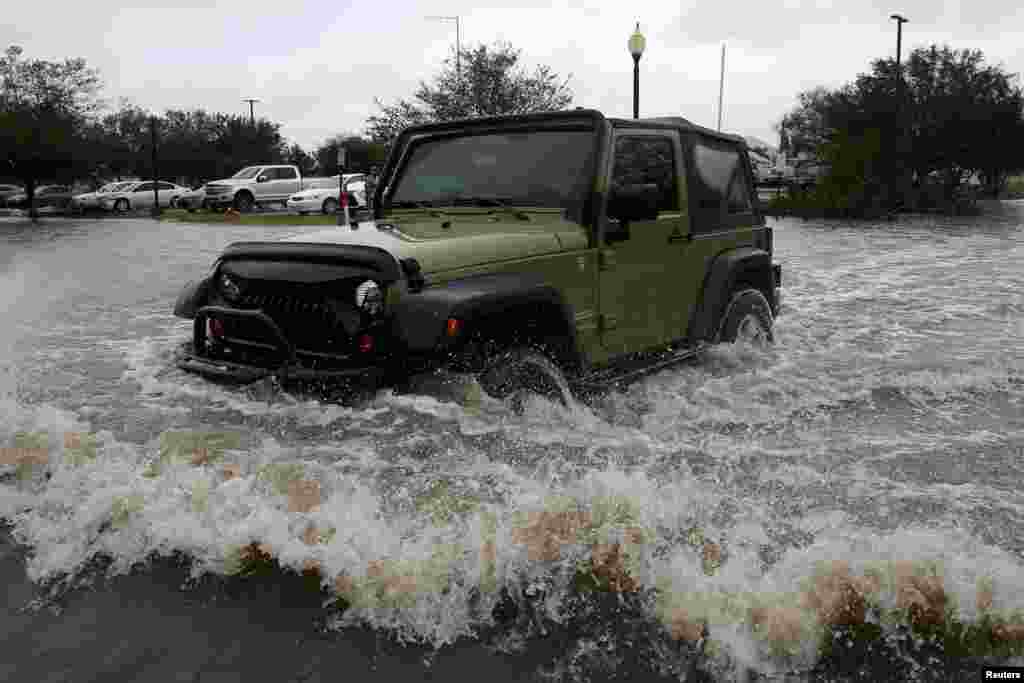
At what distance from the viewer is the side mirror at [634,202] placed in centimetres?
520

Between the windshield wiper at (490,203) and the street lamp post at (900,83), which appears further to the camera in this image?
the street lamp post at (900,83)

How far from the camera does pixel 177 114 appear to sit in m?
74.9

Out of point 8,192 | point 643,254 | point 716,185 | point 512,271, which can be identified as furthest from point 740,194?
point 8,192

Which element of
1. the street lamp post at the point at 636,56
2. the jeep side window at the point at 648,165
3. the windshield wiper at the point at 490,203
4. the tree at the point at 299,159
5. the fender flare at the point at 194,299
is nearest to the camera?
the fender flare at the point at 194,299

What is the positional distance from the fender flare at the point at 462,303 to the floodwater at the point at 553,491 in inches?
12.2

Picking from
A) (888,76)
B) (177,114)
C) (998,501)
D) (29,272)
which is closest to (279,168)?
(29,272)

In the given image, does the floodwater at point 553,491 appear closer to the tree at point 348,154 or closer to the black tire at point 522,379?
the black tire at point 522,379

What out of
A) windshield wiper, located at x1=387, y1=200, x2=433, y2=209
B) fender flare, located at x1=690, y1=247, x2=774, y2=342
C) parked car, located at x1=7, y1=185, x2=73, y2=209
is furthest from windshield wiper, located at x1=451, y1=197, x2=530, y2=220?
parked car, located at x1=7, y1=185, x2=73, y2=209

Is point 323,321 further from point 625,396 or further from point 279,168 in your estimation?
point 279,168

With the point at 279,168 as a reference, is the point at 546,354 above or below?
below

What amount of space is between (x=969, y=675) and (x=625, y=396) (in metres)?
3.17

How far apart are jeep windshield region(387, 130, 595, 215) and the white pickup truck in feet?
95.1

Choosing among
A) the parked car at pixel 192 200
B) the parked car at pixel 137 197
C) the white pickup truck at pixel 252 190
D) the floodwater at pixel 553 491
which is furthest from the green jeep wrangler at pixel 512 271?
the parked car at pixel 137 197

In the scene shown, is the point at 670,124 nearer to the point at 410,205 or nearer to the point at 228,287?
the point at 410,205
